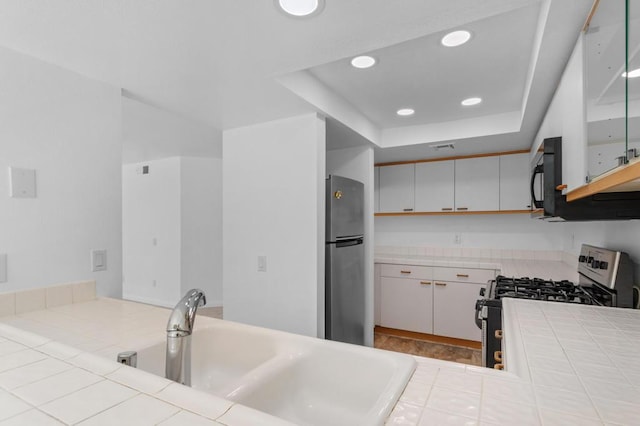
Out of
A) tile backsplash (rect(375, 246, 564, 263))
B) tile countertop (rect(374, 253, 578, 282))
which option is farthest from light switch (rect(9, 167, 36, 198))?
tile backsplash (rect(375, 246, 564, 263))

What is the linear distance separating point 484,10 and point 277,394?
1.57 m

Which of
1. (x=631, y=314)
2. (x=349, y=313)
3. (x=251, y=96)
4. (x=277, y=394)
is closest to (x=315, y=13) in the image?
(x=251, y=96)

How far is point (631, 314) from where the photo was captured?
1.36 metres

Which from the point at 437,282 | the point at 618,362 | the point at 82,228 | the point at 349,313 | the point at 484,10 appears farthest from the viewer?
the point at 437,282

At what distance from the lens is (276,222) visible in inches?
97.0

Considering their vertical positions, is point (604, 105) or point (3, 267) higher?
point (604, 105)

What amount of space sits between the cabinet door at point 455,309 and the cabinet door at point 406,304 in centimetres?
7

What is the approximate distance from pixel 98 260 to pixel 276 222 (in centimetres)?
113

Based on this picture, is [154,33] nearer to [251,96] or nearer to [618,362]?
[251,96]

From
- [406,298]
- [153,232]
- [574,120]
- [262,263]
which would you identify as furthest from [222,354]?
[153,232]

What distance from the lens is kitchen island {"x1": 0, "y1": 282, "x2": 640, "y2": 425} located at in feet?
1.95

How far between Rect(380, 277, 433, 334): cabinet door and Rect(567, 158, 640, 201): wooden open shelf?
2.51 m

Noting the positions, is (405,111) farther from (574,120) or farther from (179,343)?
(179,343)

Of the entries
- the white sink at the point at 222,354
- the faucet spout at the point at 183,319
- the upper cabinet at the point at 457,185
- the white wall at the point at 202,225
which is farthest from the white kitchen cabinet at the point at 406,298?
the faucet spout at the point at 183,319
